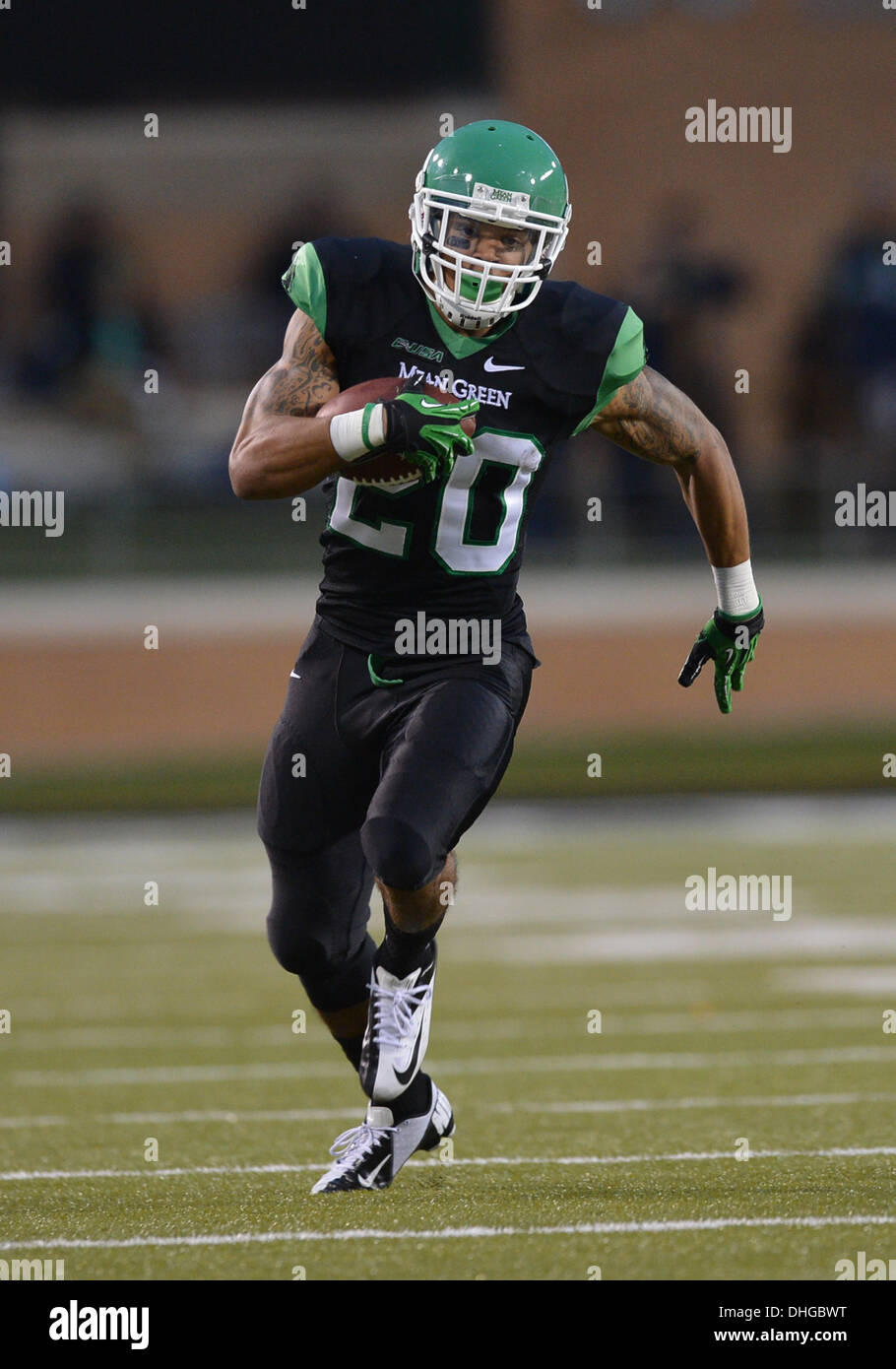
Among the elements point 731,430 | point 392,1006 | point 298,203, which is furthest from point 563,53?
point 392,1006

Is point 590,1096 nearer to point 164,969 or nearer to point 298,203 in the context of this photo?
point 164,969

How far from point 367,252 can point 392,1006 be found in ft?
4.95

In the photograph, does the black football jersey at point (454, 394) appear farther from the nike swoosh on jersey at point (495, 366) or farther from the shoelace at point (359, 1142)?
the shoelace at point (359, 1142)

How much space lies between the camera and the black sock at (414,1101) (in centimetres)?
Result: 427

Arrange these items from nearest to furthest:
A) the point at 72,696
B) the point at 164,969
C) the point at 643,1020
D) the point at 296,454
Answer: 1. the point at 296,454
2. the point at 643,1020
3. the point at 164,969
4. the point at 72,696

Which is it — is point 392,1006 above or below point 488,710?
below

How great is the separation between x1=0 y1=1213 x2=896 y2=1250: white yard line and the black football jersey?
116cm

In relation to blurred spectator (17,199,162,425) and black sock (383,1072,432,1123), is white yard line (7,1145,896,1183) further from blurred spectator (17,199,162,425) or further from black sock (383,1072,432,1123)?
blurred spectator (17,199,162,425)

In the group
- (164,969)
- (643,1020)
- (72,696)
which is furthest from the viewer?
(72,696)

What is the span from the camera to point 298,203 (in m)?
16.2

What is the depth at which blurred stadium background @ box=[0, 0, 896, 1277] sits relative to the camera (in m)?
7.08

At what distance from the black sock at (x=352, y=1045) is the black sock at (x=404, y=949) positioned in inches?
19.9

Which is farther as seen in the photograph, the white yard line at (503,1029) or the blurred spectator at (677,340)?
the blurred spectator at (677,340)

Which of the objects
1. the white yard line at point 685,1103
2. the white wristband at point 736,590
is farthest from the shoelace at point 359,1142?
the white wristband at point 736,590
